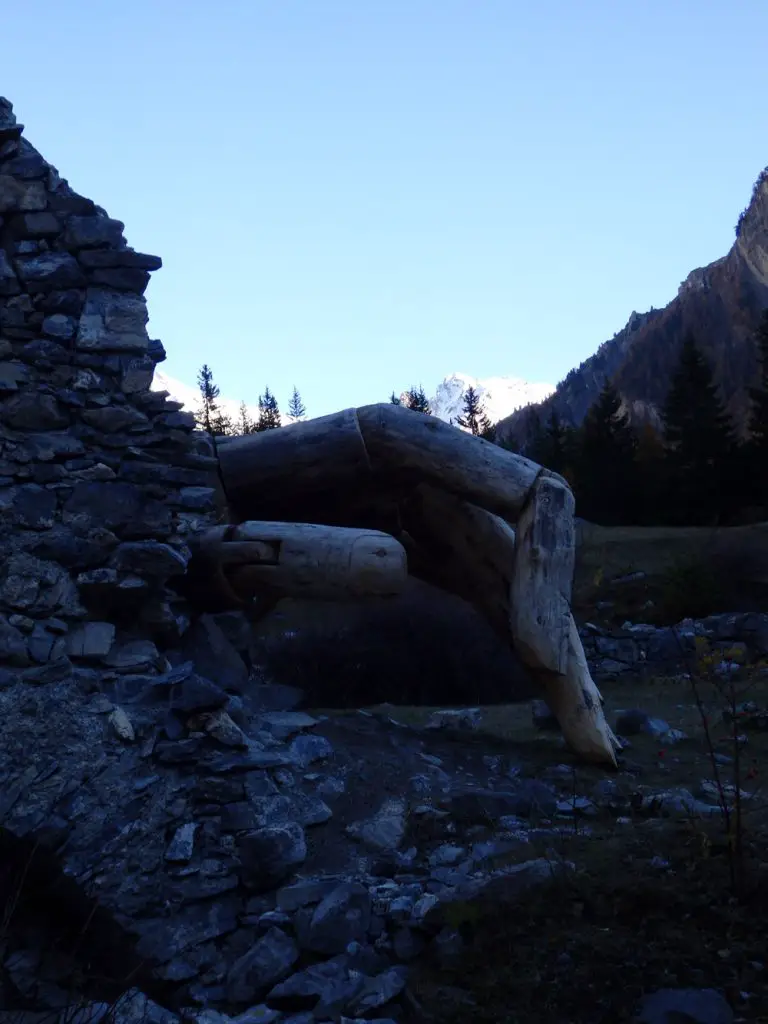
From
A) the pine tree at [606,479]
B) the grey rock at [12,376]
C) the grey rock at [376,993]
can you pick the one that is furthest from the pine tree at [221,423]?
the grey rock at [376,993]

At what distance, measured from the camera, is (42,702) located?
5195 millimetres

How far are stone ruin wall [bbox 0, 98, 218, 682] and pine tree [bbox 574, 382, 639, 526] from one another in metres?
22.6

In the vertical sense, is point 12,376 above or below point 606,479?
above

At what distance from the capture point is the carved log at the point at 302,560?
6.81 metres

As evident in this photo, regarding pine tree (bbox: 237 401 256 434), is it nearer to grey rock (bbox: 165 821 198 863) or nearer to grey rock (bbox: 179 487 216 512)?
grey rock (bbox: 179 487 216 512)

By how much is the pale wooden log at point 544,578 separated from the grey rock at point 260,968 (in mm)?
3541

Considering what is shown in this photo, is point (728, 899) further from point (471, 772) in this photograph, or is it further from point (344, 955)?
point (471, 772)

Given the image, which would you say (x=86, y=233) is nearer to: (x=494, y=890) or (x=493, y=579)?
(x=493, y=579)

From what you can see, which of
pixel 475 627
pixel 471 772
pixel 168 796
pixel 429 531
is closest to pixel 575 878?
pixel 168 796

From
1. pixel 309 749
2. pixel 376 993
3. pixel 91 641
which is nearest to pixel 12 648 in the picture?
pixel 91 641

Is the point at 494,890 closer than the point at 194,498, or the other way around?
the point at 494,890

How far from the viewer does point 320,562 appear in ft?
22.4

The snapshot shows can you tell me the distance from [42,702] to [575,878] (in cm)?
275

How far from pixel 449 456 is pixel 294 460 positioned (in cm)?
118
